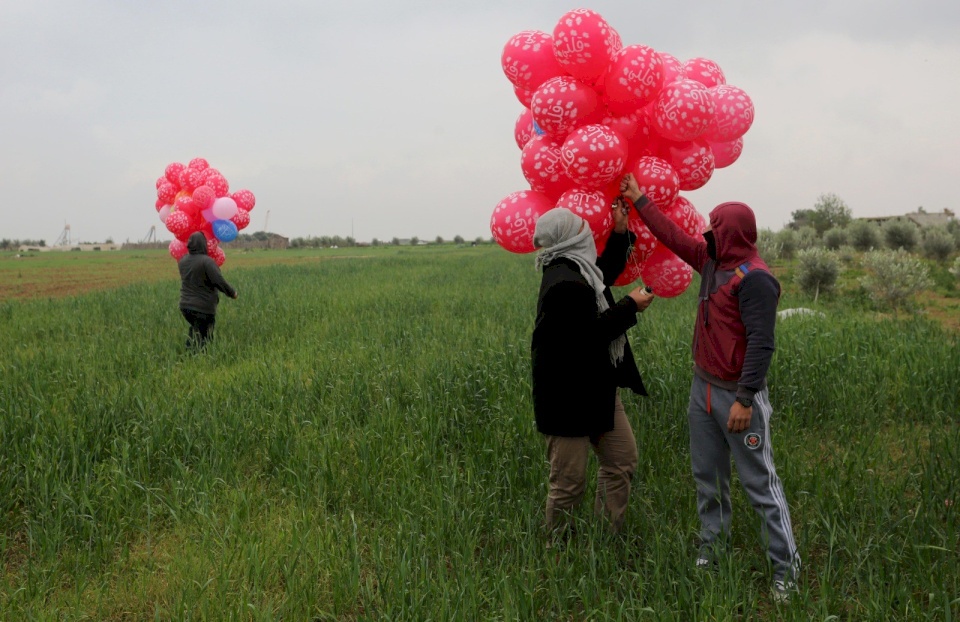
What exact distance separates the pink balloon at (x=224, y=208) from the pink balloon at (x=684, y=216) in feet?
20.8

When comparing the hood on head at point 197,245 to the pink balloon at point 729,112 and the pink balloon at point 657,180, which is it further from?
the pink balloon at point 729,112

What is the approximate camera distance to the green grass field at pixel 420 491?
2.66 m

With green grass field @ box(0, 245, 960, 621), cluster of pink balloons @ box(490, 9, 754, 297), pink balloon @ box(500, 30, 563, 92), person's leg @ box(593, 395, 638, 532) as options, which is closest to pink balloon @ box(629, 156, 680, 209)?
cluster of pink balloons @ box(490, 9, 754, 297)

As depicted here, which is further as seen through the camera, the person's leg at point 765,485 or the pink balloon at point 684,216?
the pink balloon at point 684,216

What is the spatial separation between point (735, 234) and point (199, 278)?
6319 millimetres

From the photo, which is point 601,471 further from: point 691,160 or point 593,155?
point 691,160

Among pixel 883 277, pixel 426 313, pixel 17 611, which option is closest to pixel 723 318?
pixel 17 611

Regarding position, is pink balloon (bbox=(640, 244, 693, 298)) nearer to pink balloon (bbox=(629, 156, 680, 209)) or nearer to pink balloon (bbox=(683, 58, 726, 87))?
pink balloon (bbox=(629, 156, 680, 209))

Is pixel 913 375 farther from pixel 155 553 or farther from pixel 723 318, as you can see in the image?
pixel 155 553

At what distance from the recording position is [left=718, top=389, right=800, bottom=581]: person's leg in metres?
2.61

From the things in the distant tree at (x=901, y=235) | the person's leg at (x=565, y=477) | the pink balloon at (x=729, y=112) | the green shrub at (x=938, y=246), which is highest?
the distant tree at (x=901, y=235)

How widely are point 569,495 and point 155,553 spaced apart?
224 centimetres

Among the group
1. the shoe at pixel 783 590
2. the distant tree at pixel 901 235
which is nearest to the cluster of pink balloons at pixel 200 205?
the shoe at pixel 783 590

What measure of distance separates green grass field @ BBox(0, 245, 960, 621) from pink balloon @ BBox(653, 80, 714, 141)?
2030 mm
